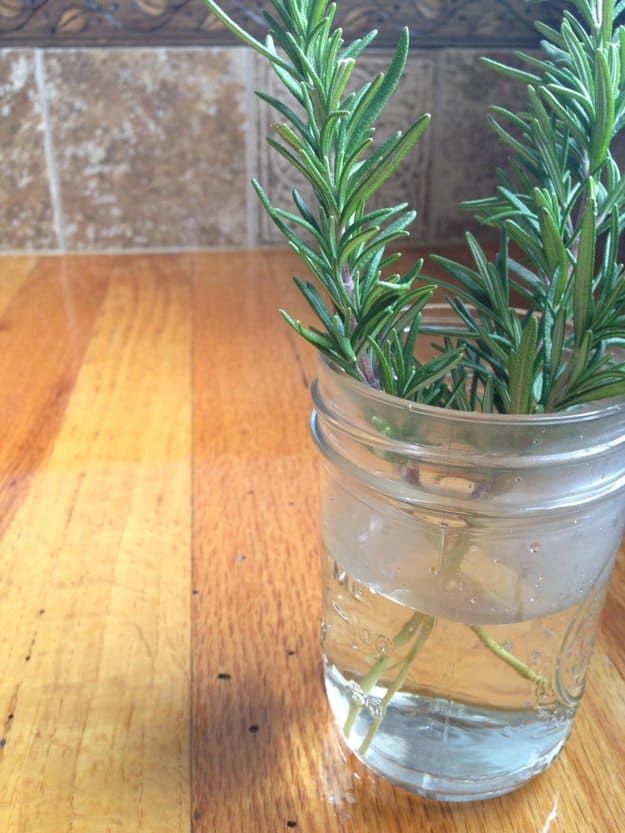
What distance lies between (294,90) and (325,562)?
176 mm

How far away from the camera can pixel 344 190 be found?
252 mm

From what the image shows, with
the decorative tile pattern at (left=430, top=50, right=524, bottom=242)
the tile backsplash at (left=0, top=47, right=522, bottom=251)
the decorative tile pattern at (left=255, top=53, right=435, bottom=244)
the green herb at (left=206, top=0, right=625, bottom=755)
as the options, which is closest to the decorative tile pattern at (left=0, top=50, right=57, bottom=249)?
the tile backsplash at (left=0, top=47, right=522, bottom=251)

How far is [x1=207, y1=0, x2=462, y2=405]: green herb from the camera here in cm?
24

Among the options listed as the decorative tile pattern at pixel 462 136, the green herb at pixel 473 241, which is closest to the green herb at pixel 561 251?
the green herb at pixel 473 241

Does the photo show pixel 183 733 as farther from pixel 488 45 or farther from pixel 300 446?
pixel 488 45

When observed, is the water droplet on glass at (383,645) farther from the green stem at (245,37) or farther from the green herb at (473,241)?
the green stem at (245,37)

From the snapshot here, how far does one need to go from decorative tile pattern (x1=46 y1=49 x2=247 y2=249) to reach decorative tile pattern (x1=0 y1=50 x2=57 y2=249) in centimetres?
2

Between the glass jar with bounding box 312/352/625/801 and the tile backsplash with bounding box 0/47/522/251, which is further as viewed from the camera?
the tile backsplash with bounding box 0/47/522/251

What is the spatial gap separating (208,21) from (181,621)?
0.72 m

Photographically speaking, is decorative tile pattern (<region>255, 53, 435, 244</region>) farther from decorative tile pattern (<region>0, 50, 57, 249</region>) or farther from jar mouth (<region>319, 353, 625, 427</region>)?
jar mouth (<region>319, 353, 625, 427</region>)

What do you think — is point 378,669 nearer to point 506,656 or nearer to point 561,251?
point 506,656

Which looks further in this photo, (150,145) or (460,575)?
(150,145)

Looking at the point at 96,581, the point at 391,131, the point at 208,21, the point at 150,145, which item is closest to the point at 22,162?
the point at 150,145

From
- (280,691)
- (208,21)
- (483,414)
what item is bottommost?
(280,691)
